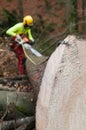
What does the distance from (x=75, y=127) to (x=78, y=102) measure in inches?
7.9

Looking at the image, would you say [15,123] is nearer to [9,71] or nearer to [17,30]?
[9,71]

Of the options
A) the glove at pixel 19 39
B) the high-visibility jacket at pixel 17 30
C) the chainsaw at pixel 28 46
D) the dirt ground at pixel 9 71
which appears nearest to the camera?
the dirt ground at pixel 9 71

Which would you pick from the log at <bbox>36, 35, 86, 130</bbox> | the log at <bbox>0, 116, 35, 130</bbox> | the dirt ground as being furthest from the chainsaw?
the log at <bbox>36, 35, 86, 130</bbox>

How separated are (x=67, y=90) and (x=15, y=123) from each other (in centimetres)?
107

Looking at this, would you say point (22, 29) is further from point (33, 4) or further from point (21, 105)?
point (33, 4)

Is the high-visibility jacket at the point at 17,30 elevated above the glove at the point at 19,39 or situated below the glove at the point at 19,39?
above

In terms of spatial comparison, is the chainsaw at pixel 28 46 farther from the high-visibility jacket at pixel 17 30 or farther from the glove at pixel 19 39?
the high-visibility jacket at pixel 17 30

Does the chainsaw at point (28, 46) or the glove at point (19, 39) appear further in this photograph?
the glove at point (19, 39)

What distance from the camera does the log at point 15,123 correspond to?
427cm

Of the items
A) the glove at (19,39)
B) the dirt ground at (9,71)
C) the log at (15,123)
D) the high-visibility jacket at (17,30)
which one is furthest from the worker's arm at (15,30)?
the log at (15,123)

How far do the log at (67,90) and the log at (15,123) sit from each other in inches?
28.0

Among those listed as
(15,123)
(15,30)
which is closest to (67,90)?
(15,123)

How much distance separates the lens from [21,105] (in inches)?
179

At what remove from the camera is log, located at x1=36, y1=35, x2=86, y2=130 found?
3.35 meters
